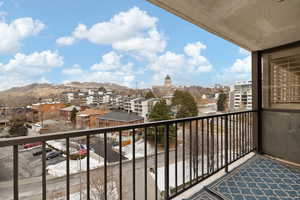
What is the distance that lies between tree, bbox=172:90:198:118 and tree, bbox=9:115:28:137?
90.0 inches

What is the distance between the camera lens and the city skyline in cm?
291

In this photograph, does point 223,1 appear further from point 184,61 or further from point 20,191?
point 184,61

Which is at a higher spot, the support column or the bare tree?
the support column

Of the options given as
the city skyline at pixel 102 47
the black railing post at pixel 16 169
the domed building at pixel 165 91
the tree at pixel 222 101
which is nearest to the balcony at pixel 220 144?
the black railing post at pixel 16 169

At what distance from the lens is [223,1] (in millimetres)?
1573

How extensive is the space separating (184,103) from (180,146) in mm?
1670

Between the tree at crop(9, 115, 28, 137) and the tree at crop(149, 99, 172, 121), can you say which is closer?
the tree at crop(9, 115, 28, 137)

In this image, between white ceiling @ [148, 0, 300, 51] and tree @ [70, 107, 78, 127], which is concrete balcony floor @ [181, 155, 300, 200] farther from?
white ceiling @ [148, 0, 300, 51]

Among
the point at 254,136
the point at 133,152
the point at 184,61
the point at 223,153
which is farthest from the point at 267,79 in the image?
the point at 184,61

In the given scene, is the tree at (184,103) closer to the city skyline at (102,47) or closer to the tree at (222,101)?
the tree at (222,101)

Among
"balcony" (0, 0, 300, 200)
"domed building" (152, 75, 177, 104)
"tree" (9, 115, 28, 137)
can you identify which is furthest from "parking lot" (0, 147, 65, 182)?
"domed building" (152, 75, 177, 104)

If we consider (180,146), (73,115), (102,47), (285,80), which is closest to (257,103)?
(285,80)

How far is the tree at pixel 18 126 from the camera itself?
1419 millimetres

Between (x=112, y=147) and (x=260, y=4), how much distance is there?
2.01m
